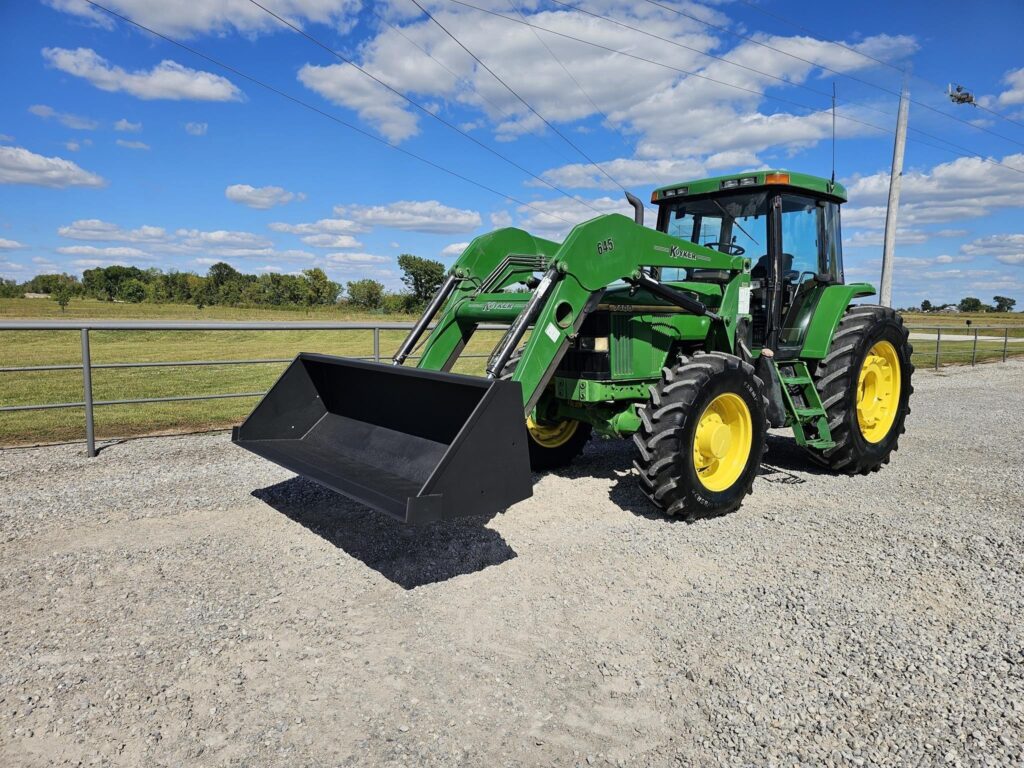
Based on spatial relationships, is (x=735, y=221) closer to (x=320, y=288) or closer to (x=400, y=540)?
(x=400, y=540)

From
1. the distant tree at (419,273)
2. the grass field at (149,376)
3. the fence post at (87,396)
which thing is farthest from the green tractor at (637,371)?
the distant tree at (419,273)

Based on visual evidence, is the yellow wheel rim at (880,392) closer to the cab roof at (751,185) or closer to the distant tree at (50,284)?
the cab roof at (751,185)

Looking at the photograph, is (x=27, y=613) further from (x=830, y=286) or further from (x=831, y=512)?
(x=830, y=286)

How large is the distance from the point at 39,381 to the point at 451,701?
14477mm

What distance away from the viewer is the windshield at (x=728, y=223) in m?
5.95

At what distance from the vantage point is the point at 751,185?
19.1ft

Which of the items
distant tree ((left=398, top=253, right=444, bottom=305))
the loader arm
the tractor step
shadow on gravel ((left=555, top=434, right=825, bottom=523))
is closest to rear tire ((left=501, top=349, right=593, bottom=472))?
shadow on gravel ((left=555, top=434, right=825, bottom=523))

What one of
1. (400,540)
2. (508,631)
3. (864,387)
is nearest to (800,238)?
(864,387)

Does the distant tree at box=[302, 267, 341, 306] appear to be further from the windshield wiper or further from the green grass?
the windshield wiper

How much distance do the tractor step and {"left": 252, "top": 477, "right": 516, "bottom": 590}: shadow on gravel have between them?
2875mm

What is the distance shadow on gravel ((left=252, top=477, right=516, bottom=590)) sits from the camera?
399cm

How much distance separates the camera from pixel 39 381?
13773 millimetres

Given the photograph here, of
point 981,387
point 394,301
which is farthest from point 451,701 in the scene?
point 394,301

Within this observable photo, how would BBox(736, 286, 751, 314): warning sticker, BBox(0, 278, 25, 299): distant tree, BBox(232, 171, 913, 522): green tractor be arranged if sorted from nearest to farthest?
BBox(232, 171, 913, 522): green tractor → BBox(736, 286, 751, 314): warning sticker → BBox(0, 278, 25, 299): distant tree
